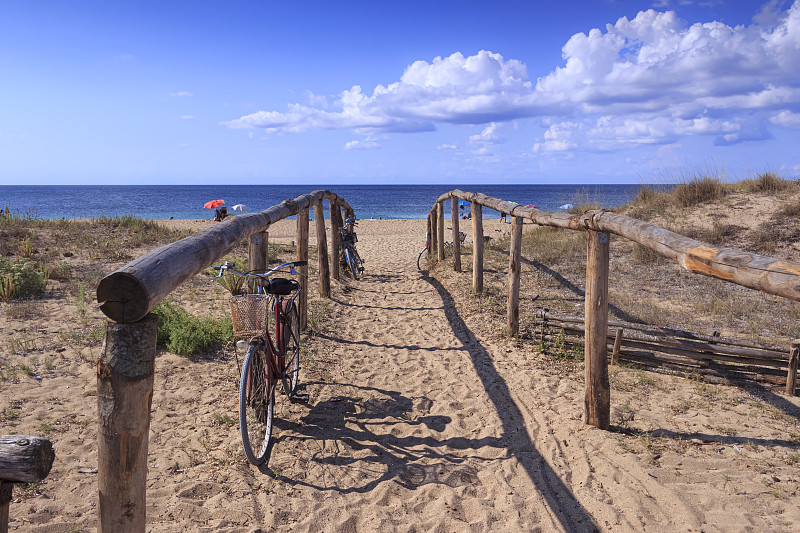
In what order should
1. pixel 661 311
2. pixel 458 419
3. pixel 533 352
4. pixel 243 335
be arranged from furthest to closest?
pixel 661 311
pixel 533 352
pixel 458 419
pixel 243 335

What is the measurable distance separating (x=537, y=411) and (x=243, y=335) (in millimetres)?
2644

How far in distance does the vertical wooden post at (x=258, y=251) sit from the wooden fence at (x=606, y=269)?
2.92 meters

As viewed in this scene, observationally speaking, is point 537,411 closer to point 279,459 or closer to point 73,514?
point 279,459

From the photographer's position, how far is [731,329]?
253 inches

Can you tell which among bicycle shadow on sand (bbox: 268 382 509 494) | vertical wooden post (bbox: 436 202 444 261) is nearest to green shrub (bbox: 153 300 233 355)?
bicycle shadow on sand (bbox: 268 382 509 494)

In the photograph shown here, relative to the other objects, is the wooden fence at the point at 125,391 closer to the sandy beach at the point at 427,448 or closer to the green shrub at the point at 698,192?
the sandy beach at the point at 427,448

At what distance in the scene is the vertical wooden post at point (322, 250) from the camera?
7797mm

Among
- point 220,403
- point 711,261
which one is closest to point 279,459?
point 220,403

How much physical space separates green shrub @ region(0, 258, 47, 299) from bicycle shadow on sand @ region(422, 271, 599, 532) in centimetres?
633

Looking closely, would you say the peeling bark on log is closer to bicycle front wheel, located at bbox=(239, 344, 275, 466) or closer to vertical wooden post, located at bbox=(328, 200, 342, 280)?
bicycle front wheel, located at bbox=(239, 344, 275, 466)

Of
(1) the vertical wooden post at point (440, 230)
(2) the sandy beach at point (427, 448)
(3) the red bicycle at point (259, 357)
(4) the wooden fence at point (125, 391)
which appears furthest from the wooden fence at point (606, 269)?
(1) the vertical wooden post at point (440, 230)

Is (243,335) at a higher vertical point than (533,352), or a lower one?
Result: higher

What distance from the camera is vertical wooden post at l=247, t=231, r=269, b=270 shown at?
182 inches

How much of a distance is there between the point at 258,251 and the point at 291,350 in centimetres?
99
